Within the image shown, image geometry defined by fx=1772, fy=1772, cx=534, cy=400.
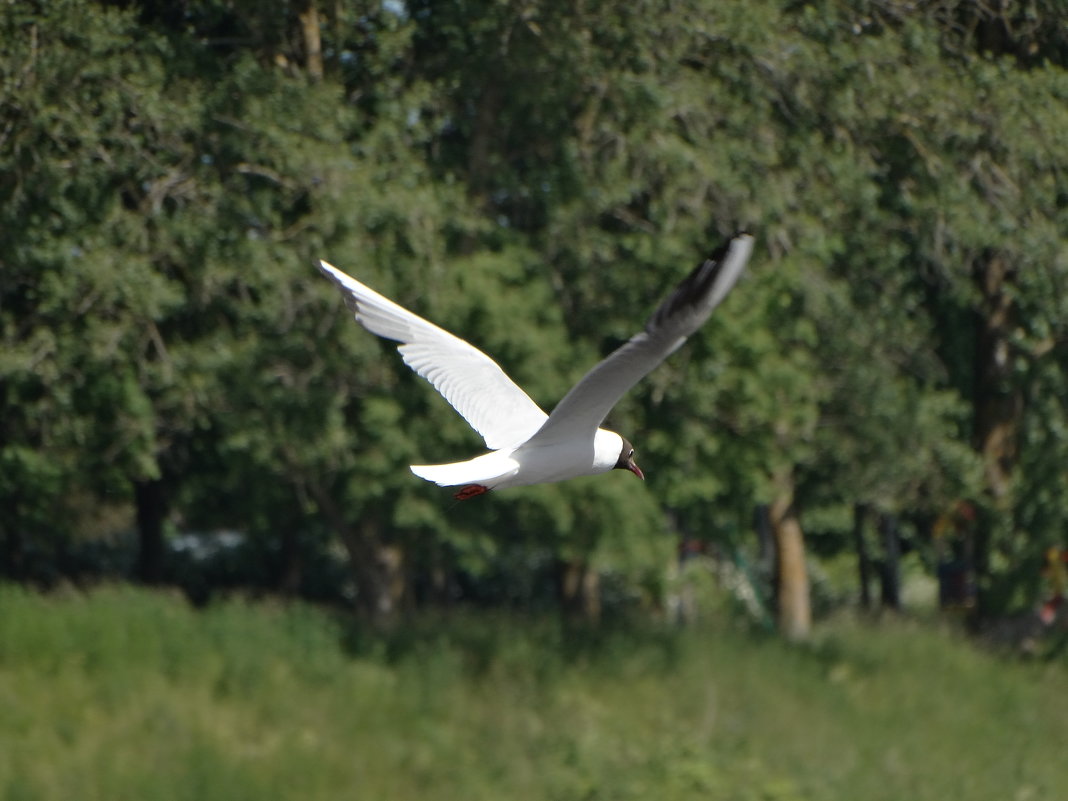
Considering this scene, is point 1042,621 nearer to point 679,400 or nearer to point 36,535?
point 679,400

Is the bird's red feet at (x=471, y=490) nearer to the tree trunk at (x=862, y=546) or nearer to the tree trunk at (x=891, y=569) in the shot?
the tree trunk at (x=862, y=546)

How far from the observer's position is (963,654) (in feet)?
63.1

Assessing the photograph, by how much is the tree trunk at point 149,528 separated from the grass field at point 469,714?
22.8ft

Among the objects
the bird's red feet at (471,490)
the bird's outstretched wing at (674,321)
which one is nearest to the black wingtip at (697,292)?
the bird's outstretched wing at (674,321)

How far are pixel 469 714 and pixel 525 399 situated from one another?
712 cm

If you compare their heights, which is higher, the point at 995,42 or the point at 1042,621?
the point at 995,42

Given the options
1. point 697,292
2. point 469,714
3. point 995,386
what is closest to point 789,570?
point 995,386

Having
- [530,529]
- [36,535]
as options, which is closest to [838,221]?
[530,529]

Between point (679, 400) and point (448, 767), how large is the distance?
4751 millimetres

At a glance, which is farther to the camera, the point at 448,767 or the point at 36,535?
the point at 36,535

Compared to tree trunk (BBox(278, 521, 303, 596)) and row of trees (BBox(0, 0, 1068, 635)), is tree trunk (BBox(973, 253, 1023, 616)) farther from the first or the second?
tree trunk (BBox(278, 521, 303, 596))

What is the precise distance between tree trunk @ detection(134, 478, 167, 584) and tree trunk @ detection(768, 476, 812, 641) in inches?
313

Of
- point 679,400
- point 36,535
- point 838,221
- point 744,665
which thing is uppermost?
point 838,221

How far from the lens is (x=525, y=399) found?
849 cm
